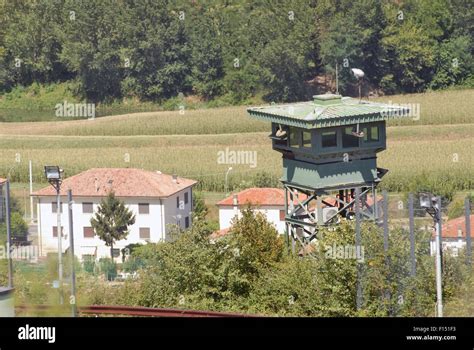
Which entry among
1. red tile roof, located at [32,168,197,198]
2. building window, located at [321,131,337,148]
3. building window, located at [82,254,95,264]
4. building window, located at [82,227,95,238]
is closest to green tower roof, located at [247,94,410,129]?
building window, located at [321,131,337,148]

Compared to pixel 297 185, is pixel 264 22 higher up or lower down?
higher up

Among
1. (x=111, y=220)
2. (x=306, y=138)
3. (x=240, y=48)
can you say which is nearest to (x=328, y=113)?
(x=306, y=138)

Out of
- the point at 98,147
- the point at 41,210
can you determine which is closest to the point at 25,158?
the point at 98,147

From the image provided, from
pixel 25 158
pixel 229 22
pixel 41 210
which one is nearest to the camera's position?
pixel 41 210

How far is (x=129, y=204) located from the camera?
155ft

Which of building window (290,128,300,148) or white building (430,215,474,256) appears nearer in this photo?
building window (290,128,300,148)

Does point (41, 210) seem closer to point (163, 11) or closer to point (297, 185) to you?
point (297, 185)

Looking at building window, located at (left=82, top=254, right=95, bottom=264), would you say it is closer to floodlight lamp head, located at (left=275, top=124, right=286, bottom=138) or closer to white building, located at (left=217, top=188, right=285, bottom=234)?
white building, located at (left=217, top=188, right=285, bottom=234)

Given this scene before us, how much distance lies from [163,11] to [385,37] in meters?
13.2

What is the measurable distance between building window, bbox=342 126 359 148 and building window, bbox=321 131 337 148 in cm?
22

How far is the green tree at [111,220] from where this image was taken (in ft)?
147

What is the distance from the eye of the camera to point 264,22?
281 feet

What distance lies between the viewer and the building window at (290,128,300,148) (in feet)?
77.3
